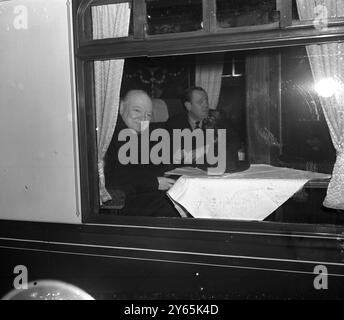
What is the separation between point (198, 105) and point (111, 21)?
153 centimetres

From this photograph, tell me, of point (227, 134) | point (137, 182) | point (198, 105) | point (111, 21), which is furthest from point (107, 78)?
point (198, 105)

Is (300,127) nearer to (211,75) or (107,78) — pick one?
(211,75)

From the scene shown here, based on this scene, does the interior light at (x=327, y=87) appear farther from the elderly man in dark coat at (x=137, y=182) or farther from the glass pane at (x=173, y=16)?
the elderly man in dark coat at (x=137, y=182)

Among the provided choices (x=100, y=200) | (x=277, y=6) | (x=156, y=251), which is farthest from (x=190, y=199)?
(x=277, y=6)

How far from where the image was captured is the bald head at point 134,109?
2932 mm

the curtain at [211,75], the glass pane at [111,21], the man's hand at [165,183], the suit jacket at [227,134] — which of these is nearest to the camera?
the glass pane at [111,21]

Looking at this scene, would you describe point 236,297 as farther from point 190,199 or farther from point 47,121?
point 47,121

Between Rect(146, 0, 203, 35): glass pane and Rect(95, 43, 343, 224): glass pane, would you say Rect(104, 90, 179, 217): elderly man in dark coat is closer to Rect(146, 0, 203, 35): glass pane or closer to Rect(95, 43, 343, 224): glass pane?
Rect(95, 43, 343, 224): glass pane

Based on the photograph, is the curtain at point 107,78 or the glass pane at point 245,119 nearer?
the curtain at point 107,78

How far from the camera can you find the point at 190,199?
2562mm

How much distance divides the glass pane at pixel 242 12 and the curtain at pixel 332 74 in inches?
7.2

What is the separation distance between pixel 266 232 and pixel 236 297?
443 mm

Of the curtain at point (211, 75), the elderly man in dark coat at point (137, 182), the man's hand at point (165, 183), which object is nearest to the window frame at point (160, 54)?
the elderly man in dark coat at point (137, 182)

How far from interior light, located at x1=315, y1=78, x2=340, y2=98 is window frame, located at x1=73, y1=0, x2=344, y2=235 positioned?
0.28 metres
